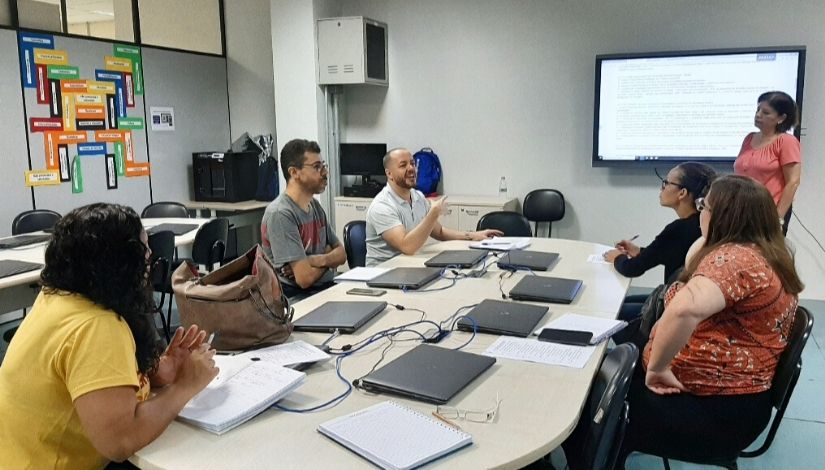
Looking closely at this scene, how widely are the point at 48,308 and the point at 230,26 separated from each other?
562cm

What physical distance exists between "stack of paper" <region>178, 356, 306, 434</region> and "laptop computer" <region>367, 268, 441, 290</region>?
100 cm

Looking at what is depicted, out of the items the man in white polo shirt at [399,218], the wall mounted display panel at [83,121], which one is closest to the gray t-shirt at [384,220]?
the man in white polo shirt at [399,218]

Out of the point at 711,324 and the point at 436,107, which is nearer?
the point at 711,324

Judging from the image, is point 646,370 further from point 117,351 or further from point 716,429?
point 117,351

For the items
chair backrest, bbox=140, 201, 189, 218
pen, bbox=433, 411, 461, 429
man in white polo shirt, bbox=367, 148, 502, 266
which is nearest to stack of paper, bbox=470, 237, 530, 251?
man in white polo shirt, bbox=367, 148, 502, 266

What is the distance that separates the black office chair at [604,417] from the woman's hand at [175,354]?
99 centimetres

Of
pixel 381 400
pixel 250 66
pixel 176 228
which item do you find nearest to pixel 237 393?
pixel 381 400

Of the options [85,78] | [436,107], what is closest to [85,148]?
[85,78]

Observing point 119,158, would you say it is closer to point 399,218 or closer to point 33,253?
point 33,253

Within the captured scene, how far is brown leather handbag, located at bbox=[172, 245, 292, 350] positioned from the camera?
1855 mm

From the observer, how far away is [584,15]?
526 cm

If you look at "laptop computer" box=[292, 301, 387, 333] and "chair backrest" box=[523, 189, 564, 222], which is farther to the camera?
"chair backrest" box=[523, 189, 564, 222]

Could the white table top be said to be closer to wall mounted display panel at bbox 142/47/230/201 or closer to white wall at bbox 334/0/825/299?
wall mounted display panel at bbox 142/47/230/201

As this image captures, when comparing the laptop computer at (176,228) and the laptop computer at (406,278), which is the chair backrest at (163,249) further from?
the laptop computer at (406,278)
